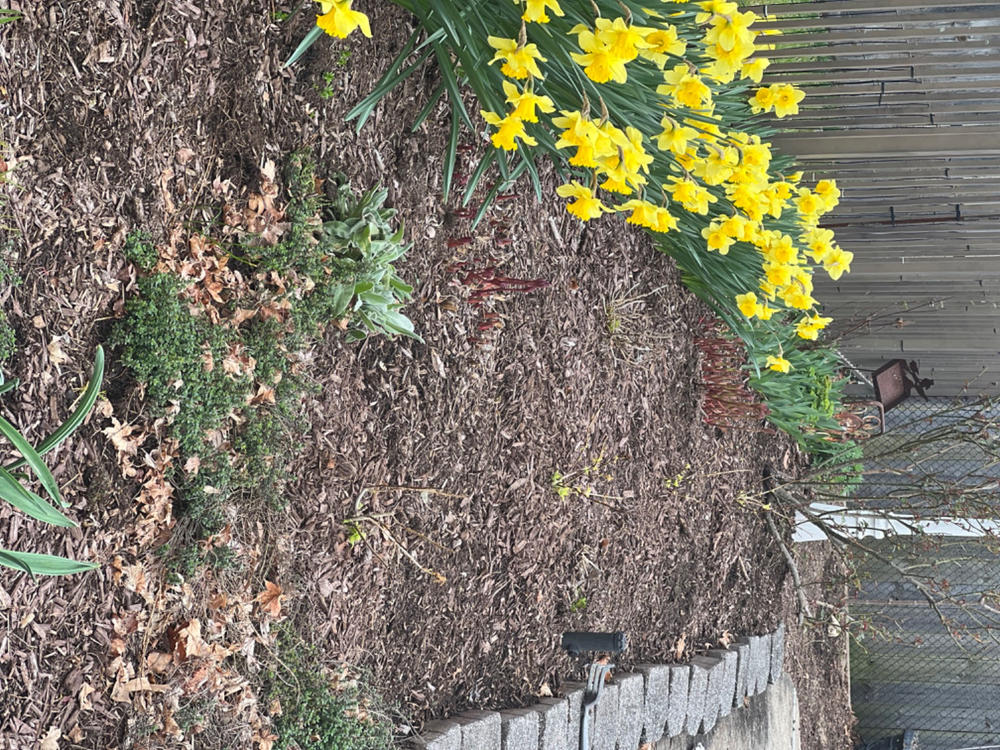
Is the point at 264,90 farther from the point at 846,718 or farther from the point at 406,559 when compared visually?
the point at 846,718

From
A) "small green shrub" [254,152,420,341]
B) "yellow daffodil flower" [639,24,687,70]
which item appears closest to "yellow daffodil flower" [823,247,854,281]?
"yellow daffodil flower" [639,24,687,70]

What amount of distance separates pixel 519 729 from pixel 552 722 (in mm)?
227

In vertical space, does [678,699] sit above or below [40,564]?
below

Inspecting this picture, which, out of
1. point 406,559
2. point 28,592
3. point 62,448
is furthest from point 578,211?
point 28,592

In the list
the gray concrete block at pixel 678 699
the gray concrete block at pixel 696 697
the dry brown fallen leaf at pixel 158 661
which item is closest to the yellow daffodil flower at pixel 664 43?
the dry brown fallen leaf at pixel 158 661

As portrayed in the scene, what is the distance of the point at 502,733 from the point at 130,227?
1.73 meters

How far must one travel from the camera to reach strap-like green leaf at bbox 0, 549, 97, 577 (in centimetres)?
169

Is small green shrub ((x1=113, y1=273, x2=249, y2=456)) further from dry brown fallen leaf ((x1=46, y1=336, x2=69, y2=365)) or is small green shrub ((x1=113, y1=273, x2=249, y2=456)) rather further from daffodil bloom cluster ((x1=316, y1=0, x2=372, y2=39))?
daffodil bloom cluster ((x1=316, y1=0, x2=372, y2=39))

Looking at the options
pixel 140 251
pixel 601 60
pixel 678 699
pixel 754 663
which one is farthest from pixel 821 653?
pixel 140 251

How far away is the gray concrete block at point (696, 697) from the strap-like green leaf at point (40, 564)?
2.92 metres

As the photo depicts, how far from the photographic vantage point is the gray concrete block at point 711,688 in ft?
13.8

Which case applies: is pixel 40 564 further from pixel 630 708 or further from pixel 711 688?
pixel 711 688

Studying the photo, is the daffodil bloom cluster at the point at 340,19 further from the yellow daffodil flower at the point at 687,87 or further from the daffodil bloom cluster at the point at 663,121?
the yellow daffodil flower at the point at 687,87

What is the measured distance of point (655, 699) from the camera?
3758 millimetres
